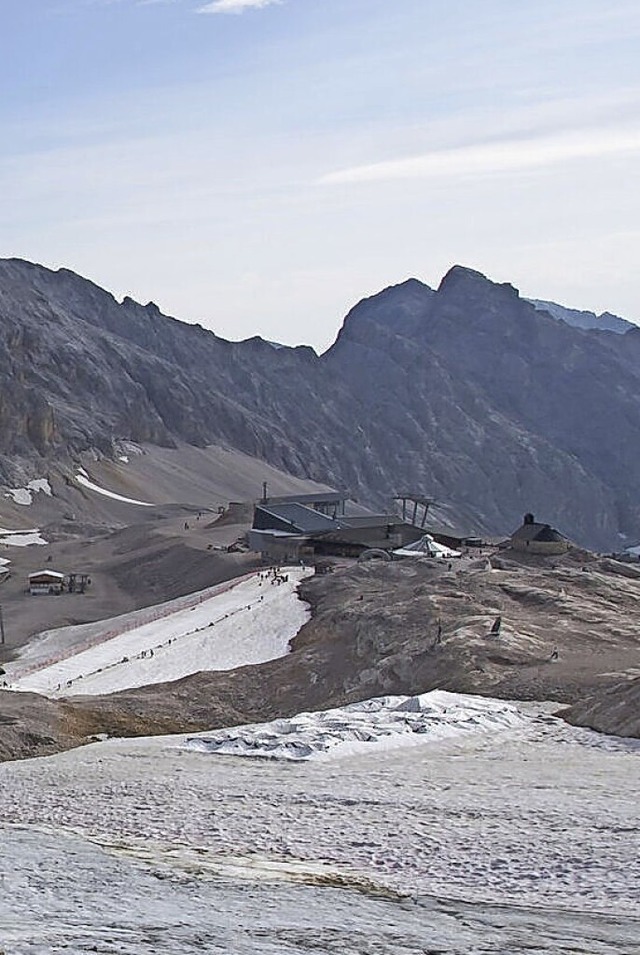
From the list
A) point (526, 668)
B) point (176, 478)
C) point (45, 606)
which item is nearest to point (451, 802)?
point (526, 668)

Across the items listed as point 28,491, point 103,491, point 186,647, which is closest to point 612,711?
point 186,647

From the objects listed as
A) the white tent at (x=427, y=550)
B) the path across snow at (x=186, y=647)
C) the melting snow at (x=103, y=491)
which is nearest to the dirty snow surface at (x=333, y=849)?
the path across snow at (x=186, y=647)

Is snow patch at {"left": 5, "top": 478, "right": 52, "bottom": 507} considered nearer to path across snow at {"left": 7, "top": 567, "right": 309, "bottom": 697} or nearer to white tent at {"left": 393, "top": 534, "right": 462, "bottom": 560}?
white tent at {"left": 393, "top": 534, "right": 462, "bottom": 560}

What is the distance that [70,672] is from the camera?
45.1 meters

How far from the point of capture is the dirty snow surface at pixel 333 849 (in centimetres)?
1284

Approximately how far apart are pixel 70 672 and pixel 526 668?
55.2ft

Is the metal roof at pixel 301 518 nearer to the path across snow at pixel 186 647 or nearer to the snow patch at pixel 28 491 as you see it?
the path across snow at pixel 186 647

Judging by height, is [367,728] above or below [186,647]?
above

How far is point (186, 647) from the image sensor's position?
4631cm

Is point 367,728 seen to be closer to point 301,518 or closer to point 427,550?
point 427,550

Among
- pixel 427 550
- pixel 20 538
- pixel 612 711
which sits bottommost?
pixel 612 711

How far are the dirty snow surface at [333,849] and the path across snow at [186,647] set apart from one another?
15088 millimetres

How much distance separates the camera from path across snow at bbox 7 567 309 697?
140 ft

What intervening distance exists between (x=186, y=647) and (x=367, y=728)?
1988 cm
